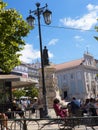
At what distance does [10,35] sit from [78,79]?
84.6 metres

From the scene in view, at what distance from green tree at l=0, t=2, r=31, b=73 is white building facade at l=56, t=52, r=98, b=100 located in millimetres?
80793

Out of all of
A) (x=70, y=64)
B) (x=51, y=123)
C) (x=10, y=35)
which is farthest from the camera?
(x=70, y=64)

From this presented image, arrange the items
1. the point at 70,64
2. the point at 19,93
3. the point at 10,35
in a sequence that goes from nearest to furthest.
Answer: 1. the point at 10,35
2. the point at 19,93
3. the point at 70,64

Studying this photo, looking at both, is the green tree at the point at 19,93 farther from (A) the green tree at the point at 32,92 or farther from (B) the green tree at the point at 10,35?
(B) the green tree at the point at 10,35

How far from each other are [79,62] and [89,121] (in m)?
98.7

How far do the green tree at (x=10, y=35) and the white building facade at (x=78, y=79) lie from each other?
8079cm

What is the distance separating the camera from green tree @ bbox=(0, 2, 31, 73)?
66.5 ft

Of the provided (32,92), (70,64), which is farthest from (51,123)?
(70,64)

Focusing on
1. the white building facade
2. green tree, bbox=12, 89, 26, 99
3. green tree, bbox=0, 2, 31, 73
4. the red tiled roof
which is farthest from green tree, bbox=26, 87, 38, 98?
green tree, bbox=0, 2, 31, 73

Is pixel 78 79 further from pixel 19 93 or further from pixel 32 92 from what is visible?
pixel 19 93

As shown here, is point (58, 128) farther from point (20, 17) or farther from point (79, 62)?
point (79, 62)

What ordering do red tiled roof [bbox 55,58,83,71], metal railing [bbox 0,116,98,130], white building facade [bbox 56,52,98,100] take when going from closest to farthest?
metal railing [bbox 0,116,98,130]
white building facade [bbox 56,52,98,100]
red tiled roof [bbox 55,58,83,71]

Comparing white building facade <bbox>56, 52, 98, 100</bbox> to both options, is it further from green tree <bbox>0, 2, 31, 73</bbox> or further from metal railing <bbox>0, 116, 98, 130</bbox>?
metal railing <bbox>0, 116, 98, 130</bbox>

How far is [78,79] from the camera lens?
344 ft
